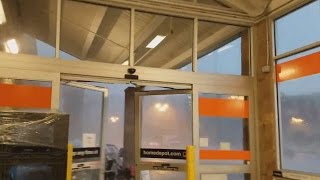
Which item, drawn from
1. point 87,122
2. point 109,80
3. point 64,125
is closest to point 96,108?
point 87,122

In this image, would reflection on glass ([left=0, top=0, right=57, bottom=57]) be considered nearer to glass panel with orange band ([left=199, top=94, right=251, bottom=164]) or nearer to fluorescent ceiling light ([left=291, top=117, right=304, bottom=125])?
glass panel with orange band ([left=199, top=94, right=251, bottom=164])

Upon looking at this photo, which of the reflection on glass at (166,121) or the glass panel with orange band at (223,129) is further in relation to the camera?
the reflection on glass at (166,121)

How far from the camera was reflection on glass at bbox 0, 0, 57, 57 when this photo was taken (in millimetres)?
4047

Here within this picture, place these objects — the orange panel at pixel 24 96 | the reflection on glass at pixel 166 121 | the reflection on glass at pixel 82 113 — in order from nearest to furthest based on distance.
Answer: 1. the orange panel at pixel 24 96
2. the reflection on glass at pixel 166 121
3. the reflection on glass at pixel 82 113

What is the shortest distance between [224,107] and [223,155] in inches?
25.6

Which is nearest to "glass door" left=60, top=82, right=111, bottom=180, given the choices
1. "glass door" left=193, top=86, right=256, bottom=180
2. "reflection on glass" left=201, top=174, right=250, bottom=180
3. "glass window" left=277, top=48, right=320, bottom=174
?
"glass door" left=193, top=86, right=256, bottom=180

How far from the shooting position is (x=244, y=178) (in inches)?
192

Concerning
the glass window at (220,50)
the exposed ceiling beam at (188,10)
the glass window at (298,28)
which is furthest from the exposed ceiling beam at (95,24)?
the glass window at (298,28)

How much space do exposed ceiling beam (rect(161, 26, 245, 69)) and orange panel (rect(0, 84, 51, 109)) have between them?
1.56 metres

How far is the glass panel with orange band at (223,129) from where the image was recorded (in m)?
4.75

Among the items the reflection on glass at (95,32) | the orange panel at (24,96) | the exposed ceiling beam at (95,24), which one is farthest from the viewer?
the exposed ceiling beam at (95,24)

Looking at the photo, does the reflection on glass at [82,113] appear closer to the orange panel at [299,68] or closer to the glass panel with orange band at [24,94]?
the glass panel with orange band at [24,94]

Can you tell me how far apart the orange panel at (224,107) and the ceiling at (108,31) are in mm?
635

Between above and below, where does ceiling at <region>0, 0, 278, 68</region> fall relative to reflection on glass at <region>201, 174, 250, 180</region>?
above
